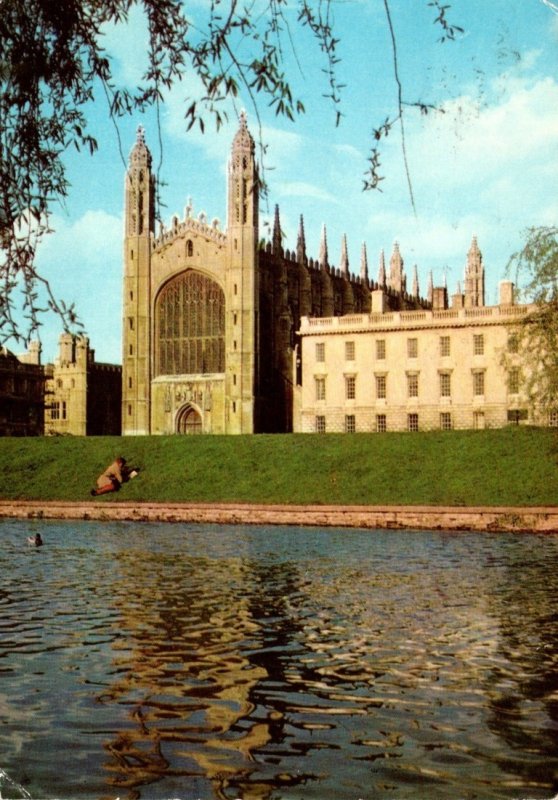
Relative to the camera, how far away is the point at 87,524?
37500 mm

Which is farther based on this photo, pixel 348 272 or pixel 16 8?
pixel 348 272

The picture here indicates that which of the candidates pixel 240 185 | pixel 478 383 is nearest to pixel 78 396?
pixel 240 185

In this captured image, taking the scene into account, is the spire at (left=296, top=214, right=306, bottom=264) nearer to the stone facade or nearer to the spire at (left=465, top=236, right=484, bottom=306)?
the stone facade

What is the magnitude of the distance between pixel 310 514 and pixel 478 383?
2879 cm

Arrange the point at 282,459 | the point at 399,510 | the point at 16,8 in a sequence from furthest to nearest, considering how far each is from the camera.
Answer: the point at 282,459 → the point at 399,510 → the point at 16,8

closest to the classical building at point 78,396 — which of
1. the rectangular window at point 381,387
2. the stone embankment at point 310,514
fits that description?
the rectangular window at point 381,387

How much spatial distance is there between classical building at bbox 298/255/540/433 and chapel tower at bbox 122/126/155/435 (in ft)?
41.7

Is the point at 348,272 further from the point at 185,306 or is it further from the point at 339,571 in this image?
the point at 339,571

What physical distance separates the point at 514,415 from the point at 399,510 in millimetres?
28270

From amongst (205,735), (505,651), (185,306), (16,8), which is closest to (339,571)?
(505,651)

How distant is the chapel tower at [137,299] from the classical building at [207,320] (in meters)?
0.07

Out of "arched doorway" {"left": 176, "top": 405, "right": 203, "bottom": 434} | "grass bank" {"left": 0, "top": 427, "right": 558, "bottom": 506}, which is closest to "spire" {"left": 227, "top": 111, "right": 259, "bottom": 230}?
"arched doorway" {"left": 176, "top": 405, "right": 203, "bottom": 434}

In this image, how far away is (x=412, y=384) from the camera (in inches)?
2576

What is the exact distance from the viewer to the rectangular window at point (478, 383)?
63.3 m
